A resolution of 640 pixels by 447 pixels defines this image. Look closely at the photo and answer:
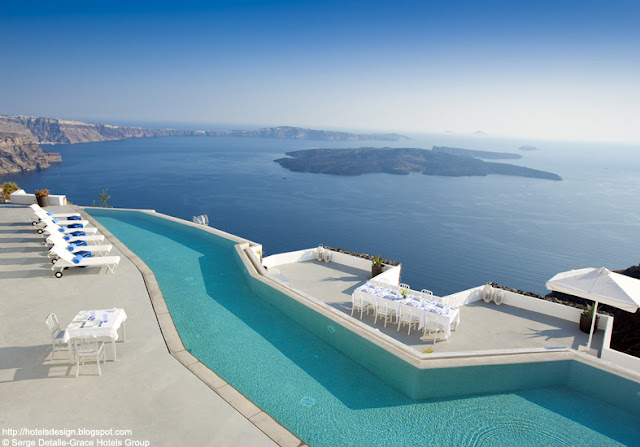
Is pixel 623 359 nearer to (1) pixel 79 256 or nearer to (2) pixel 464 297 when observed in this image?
(2) pixel 464 297

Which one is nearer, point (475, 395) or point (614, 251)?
point (475, 395)

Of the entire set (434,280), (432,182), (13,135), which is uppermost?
(13,135)

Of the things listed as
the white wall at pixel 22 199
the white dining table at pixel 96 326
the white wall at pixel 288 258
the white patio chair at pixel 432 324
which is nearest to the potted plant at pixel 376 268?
the white wall at pixel 288 258

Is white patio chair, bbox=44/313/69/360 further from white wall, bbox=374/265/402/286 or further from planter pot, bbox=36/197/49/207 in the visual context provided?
planter pot, bbox=36/197/49/207

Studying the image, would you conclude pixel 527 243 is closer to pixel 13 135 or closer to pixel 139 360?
pixel 139 360

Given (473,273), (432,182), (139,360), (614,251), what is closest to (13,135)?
(432,182)

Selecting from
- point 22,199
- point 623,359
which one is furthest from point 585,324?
point 22,199
